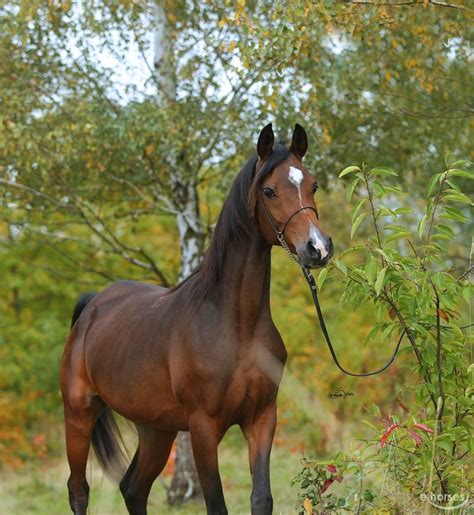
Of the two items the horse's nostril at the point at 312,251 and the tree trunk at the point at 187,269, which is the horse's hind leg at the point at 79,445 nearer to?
the horse's nostril at the point at 312,251

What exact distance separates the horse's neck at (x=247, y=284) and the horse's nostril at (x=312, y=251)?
23.7 inches

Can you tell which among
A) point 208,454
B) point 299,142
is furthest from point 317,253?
point 208,454

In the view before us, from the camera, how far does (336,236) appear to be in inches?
841

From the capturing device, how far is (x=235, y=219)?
4926mm

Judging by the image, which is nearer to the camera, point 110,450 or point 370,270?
point 370,270

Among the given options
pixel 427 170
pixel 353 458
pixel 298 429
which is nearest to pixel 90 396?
pixel 353 458

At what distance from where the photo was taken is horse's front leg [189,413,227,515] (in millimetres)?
4844

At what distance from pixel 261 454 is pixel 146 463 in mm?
1777

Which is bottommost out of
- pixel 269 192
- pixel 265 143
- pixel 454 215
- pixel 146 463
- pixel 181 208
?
pixel 146 463

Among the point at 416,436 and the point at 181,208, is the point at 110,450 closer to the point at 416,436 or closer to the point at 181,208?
the point at 416,436

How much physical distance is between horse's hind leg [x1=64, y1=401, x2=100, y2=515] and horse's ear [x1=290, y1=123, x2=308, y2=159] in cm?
267

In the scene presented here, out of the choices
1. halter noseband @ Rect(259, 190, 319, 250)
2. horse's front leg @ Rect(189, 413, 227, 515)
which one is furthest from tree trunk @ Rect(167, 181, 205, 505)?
halter noseband @ Rect(259, 190, 319, 250)

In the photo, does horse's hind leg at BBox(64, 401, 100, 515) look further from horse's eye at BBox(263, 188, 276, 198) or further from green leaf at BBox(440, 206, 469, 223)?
green leaf at BBox(440, 206, 469, 223)

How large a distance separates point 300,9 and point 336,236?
49.5ft
